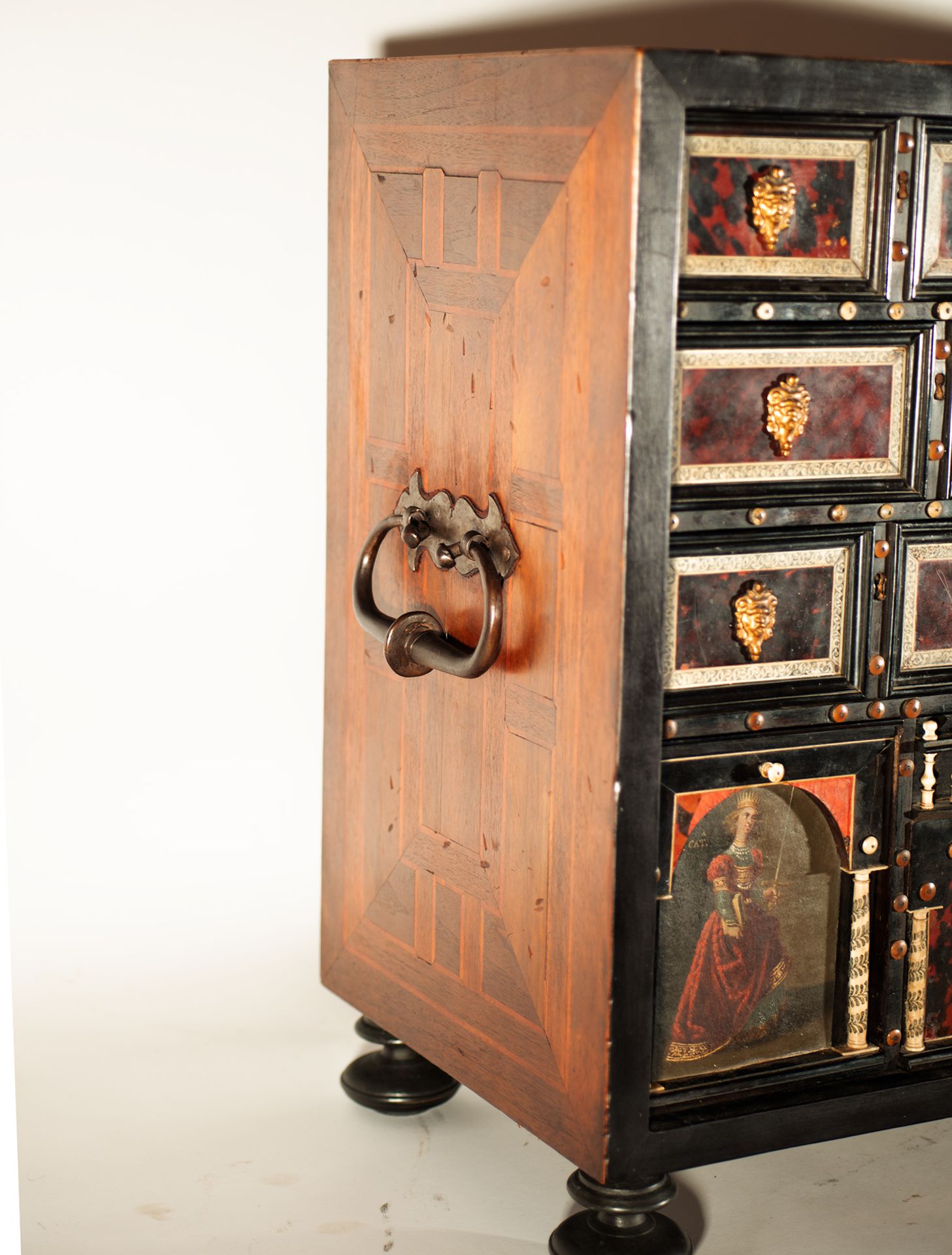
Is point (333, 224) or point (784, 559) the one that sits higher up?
point (333, 224)

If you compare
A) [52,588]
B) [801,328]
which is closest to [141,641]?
[52,588]

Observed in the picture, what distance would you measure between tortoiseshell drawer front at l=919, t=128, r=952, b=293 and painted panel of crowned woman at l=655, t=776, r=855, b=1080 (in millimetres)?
524

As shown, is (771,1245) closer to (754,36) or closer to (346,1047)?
(346,1047)

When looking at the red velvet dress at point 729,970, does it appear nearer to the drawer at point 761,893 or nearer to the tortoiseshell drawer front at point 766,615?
the drawer at point 761,893

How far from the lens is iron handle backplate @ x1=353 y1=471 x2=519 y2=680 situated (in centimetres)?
203

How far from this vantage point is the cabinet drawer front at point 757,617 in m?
1.93

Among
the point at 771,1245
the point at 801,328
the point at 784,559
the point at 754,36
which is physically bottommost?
the point at 771,1245

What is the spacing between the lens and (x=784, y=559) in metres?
1.96

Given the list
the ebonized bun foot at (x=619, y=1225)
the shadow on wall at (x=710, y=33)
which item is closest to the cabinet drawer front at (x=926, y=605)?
the ebonized bun foot at (x=619, y=1225)

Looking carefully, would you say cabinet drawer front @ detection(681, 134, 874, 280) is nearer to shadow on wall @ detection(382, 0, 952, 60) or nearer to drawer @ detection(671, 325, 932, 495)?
drawer @ detection(671, 325, 932, 495)

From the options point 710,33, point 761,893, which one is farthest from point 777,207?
point 710,33

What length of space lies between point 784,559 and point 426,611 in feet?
1.44

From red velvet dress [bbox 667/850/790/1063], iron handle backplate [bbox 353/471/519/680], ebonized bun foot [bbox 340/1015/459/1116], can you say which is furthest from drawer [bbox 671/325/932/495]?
ebonized bun foot [bbox 340/1015/459/1116]

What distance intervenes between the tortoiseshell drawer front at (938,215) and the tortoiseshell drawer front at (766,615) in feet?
0.89
